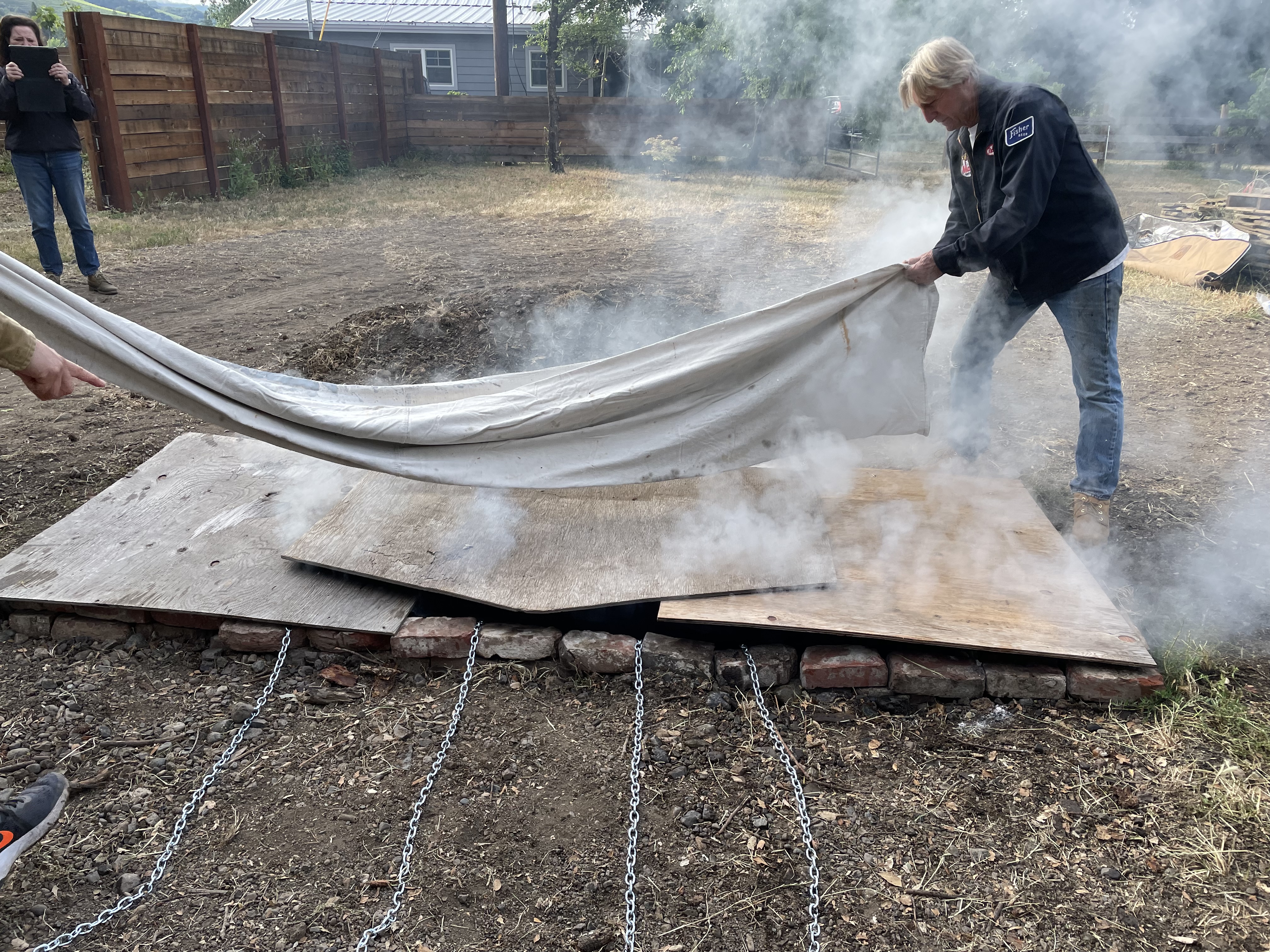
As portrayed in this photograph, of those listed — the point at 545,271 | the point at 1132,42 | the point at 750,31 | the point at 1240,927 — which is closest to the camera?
the point at 1240,927

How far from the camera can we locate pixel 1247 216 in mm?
7578

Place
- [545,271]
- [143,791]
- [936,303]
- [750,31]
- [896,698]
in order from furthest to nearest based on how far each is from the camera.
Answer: [750,31]
[545,271]
[936,303]
[896,698]
[143,791]

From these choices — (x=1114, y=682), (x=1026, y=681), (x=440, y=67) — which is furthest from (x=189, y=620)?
(x=440, y=67)

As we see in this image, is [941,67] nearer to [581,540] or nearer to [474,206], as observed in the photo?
[581,540]

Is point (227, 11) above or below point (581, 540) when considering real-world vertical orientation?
above

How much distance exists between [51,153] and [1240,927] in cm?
729

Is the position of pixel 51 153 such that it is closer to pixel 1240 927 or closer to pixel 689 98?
pixel 1240 927

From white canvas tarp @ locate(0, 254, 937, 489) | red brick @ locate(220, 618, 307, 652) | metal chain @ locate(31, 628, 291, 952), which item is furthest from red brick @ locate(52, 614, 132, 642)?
white canvas tarp @ locate(0, 254, 937, 489)

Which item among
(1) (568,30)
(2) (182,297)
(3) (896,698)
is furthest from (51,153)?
(1) (568,30)

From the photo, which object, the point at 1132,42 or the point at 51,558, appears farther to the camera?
the point at 1132,42

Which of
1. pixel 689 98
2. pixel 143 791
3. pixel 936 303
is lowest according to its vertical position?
pixel 143 791

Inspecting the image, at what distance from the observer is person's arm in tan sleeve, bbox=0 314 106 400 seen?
1842 mm

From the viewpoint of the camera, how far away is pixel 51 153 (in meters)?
5.77

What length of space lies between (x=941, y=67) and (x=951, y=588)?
159 cm
